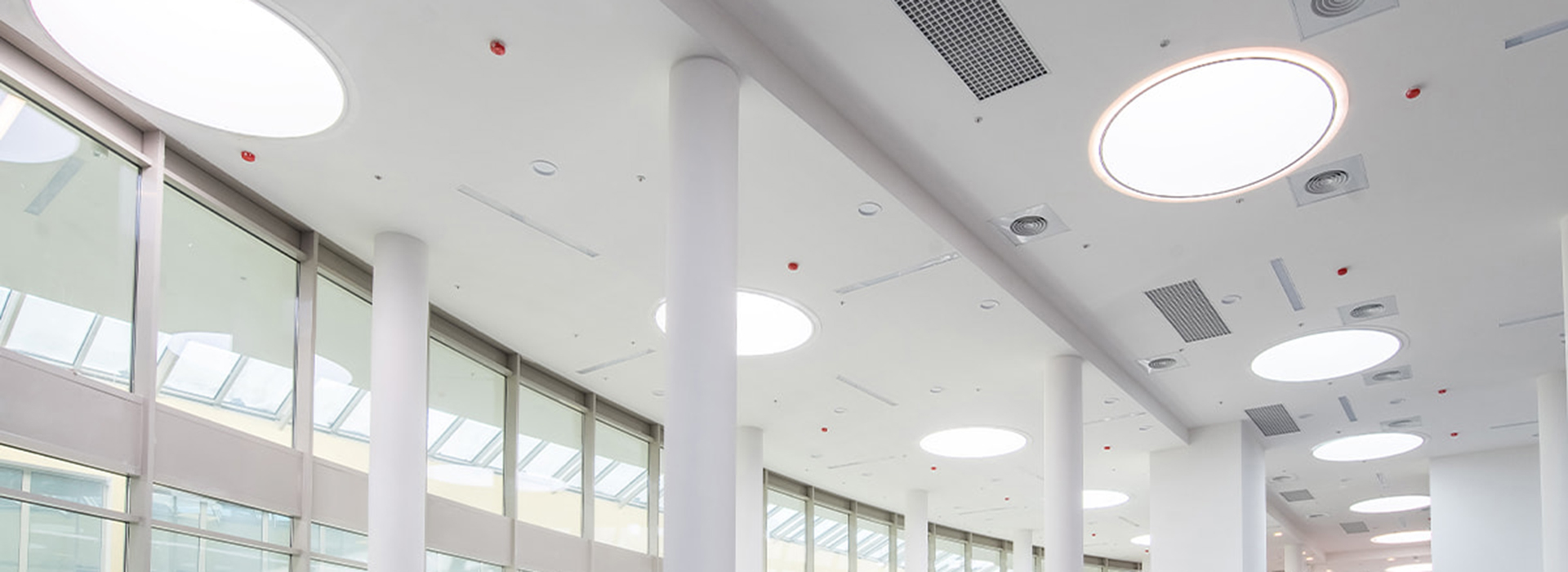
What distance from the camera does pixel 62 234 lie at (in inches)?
439

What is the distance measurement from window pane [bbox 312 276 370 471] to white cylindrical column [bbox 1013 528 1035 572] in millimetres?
27731

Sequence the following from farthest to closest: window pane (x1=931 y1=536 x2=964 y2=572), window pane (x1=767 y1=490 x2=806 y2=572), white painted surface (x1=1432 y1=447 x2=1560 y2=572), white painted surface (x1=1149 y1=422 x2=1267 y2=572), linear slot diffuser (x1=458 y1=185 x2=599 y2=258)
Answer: window pane (x1=931 y1=536 x2=964 y2=572) → window pane (x1=767 y1=490 x2=806 y2=572) → white painted surface (x1=1432 y1=447 x2=1560 y2=572) → white painted surface (x1=1149 y1=422 x2=1267 y2=572) → linear slot diffuser (x1=458 y1=185 x2=599 y2=258)

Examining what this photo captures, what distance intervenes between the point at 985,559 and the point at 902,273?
2958 centimetres

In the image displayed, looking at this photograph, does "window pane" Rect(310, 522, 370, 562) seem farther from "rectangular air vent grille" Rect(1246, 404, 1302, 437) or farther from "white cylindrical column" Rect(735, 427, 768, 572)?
"rectangular air vent grille" Rect(1246, 404, 1302, 437)

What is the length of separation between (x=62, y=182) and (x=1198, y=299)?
1467 cm

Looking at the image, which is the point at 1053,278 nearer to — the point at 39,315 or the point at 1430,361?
the point at 1430,361

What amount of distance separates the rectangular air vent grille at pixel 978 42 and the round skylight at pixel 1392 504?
97.3ft

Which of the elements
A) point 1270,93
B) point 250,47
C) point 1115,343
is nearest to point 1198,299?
point 1115,343

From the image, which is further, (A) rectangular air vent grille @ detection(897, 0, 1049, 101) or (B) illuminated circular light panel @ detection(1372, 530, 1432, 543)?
(B) illuminated circular light panel @ detection(1372, 530, 1432, 543)

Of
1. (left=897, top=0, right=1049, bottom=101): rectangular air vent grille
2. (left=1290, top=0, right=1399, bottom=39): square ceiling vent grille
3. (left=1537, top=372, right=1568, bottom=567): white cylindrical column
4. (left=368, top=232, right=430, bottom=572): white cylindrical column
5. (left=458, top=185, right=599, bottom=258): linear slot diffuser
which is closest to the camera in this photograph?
(left=1290, top=0, right=1399, bottom=39): square ceiling vent grille

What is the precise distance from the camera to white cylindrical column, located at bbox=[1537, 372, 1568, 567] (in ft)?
66.8

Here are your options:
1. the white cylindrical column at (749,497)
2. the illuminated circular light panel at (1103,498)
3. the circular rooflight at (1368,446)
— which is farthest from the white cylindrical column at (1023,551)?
the white cylindrical column at (749,497)

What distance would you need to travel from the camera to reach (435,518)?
16.6 metres

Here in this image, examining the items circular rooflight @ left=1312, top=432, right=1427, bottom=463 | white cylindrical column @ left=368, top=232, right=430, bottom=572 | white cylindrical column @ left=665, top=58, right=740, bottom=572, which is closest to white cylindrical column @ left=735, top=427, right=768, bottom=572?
white cylindrical column @ left=368, top=232, right=430, bottom=572
